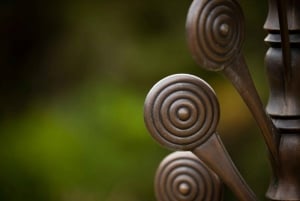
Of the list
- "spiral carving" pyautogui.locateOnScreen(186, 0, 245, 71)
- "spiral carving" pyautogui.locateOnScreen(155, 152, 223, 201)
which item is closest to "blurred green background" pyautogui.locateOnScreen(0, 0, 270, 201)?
"spiral carving" pyautogui.locateOnScreen(155, 152, 223, 201)

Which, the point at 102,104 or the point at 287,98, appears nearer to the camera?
the point at 287,98

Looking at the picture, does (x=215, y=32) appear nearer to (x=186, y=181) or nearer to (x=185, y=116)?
(x=185, y=116)

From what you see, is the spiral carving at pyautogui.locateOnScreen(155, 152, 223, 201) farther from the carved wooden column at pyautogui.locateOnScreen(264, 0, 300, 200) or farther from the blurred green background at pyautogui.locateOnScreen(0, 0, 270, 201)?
the blurred green background at pyautogui.locateOnScreen(0, 0, 270, 201)

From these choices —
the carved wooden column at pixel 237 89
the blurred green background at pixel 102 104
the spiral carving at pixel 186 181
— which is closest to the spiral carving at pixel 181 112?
the carved wooden column at pixel 237 89

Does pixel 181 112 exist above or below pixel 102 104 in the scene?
above

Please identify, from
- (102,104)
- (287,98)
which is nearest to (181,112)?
(287,98)
